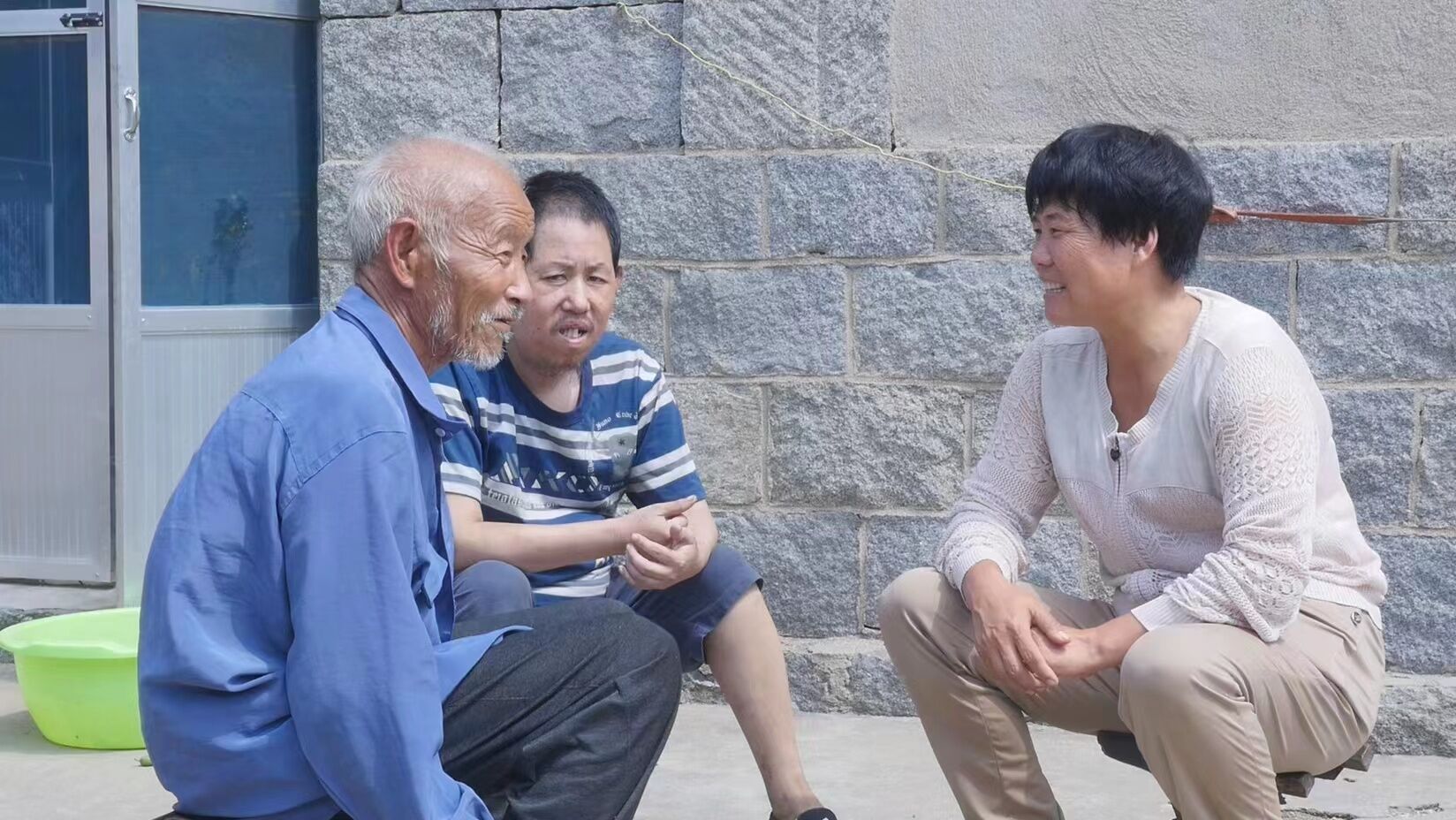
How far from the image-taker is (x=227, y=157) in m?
4.54

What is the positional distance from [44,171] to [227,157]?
1.88 ft

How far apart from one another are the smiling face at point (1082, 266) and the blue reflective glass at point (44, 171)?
3014 mm

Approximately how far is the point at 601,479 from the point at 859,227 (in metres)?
1.30

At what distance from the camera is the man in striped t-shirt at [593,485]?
2889mm

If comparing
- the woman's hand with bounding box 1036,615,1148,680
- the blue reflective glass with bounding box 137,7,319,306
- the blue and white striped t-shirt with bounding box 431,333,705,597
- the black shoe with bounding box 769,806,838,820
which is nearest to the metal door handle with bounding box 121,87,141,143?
the blue reflective glass with bounding box 137,7,319,306

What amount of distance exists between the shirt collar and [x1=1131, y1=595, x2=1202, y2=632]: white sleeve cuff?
1.17m

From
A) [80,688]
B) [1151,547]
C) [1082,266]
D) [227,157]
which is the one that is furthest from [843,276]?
[80,688]

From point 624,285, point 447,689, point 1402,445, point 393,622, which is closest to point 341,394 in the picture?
point 393,622

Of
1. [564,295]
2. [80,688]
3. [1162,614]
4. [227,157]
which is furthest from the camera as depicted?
[227,157]

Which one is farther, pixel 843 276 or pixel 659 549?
pixel 843 276

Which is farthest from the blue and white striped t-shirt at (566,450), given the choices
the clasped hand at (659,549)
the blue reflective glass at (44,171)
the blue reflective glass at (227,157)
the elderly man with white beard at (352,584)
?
the blue reflective glass at (44,171)

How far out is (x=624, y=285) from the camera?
4.21 metres

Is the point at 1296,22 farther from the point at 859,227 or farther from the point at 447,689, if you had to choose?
the point at 447,689

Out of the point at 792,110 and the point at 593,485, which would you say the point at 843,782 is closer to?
the point at 593,485
